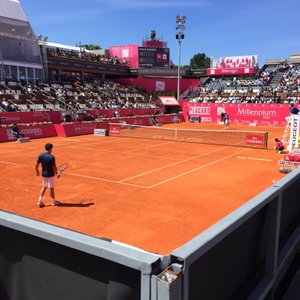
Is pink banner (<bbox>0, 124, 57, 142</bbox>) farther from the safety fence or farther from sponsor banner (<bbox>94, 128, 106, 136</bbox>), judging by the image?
the safety fence

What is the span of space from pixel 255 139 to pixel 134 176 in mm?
12522

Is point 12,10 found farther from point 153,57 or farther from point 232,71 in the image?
point 232,71

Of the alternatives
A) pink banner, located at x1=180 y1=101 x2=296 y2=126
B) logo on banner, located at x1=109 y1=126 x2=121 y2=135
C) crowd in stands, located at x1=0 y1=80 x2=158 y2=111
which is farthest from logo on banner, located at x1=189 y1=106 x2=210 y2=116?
logo on banner, located at x1=109 y1=126 x2=121 y2=135

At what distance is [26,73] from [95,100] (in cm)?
1041

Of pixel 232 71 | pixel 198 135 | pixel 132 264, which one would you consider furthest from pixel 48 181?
pixel 232 71

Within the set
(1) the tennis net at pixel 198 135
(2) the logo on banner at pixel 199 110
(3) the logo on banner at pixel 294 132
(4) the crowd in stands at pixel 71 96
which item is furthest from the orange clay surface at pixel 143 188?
(2) the logo on banner at pixel 199 110

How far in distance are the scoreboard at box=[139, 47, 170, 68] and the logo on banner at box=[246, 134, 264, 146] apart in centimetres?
4890

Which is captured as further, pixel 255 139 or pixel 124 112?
pixel 124 112

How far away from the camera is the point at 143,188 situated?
13375mm

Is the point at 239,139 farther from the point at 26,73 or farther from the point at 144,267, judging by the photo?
the point at 26,73

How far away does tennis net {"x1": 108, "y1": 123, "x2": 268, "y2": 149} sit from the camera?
24.9m

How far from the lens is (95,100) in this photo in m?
51.3

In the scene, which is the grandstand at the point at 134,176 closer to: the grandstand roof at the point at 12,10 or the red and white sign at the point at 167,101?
the grandstand roof at the point at 12,10

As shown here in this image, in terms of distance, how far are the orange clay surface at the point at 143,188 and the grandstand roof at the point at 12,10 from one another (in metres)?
32.4
